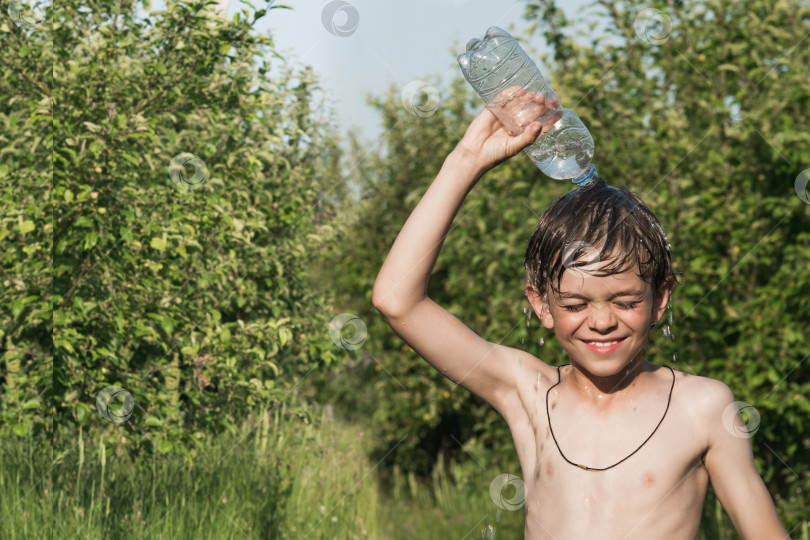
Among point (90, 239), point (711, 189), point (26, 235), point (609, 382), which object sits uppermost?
point (26, 235)

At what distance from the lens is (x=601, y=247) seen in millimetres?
2201

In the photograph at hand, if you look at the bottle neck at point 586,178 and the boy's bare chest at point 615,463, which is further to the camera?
the bottle neck at point 586,178

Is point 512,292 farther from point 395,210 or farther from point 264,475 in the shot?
point 395,210

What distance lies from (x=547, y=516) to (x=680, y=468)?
1.16 ft

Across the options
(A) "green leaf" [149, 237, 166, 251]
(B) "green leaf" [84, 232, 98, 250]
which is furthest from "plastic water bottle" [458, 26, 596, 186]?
(B) "green leaf" [84, 232, 98, 250]

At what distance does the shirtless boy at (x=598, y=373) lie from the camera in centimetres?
216

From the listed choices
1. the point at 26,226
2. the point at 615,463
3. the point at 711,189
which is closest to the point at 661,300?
the point at 615,463

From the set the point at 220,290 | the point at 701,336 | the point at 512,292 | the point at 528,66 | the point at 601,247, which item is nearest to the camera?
the point at 601,247

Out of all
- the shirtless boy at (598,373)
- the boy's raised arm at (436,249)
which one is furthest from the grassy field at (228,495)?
the boy's raised arm at (436,249)

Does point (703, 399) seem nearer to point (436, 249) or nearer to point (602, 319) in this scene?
point (602, 319)

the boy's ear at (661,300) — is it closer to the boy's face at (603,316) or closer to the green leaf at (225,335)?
the boy's face at (603,316)

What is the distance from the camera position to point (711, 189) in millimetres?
5512

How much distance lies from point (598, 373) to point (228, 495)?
9.42ft

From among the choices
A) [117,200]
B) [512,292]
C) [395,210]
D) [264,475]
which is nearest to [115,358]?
[117,200]
